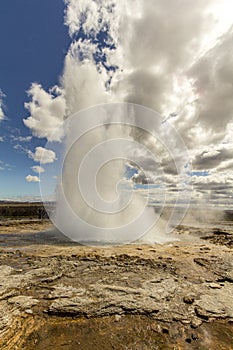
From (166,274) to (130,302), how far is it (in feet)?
8.89

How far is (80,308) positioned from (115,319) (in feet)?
3.04

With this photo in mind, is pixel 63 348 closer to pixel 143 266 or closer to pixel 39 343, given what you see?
pixel 39 343

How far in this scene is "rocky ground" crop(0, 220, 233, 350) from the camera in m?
4.19

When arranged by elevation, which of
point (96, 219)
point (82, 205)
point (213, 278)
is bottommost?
point (213, 278)

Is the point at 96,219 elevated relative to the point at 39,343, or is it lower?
elevated

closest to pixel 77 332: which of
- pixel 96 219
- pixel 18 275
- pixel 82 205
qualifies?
pixel 18 275

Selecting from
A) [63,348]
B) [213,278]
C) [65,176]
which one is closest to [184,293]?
[213,278]

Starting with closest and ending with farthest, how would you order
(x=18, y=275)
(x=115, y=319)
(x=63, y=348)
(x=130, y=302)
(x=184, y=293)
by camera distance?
(x=63, y=348) < (x=115, y=319) < (x=130, y=302) < (x=184, y=293) < (x=18, y=275)

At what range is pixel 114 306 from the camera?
17.5 ft

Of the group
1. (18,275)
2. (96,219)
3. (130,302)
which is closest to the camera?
(130,302)

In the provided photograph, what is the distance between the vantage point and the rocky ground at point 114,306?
4.19m

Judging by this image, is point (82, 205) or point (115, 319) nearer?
point (115, 319)

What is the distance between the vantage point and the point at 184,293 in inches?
243

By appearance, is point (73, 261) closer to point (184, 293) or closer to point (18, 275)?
point (18, 275)
